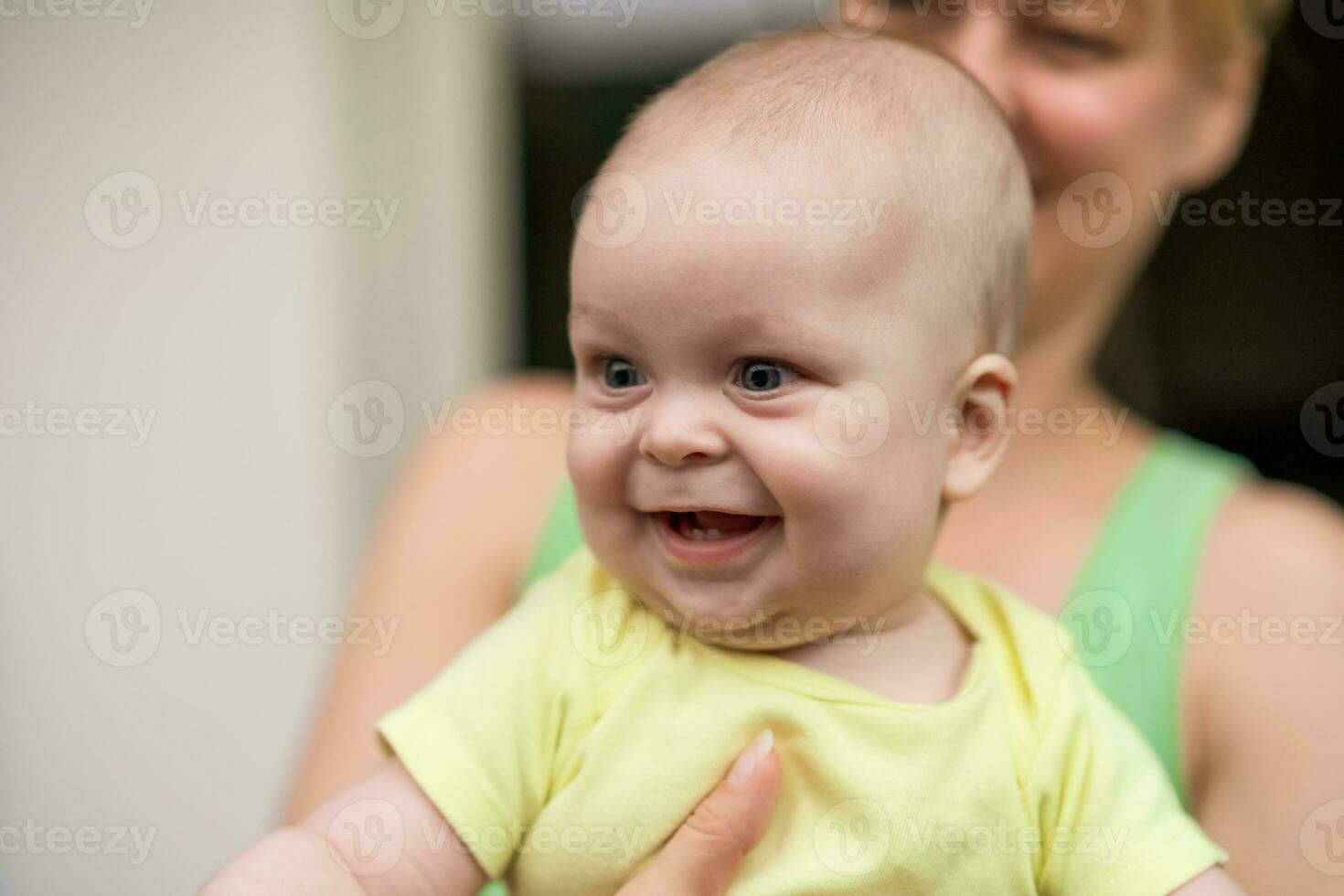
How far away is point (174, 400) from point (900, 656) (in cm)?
183

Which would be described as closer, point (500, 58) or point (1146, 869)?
point (1146, 869)

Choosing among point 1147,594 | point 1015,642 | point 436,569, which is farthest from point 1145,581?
point 436,569

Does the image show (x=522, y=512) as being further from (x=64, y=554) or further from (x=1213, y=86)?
(x=64, y=554)

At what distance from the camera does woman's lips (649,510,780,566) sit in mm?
754

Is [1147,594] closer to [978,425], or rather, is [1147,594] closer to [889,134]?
[978,425]

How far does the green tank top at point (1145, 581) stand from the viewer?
1.07m

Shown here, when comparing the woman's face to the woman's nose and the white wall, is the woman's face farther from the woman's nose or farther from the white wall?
the white wall

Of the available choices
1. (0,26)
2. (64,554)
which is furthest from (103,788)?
(0,26)

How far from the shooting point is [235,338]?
2.30 m

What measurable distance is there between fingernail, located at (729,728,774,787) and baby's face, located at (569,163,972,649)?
0.20ft

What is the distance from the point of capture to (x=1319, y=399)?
249 centimetres

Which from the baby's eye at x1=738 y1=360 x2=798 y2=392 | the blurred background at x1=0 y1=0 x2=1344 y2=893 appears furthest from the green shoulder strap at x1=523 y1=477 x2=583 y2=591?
the blurred background at x1=0 y1=0 x2=1344 y2=893

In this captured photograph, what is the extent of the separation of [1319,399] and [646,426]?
2199 millimetres

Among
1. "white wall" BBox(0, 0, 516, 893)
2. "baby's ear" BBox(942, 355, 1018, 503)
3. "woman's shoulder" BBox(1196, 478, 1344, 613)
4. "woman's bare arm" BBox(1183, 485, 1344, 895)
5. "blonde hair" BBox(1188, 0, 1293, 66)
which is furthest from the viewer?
"white wall" BBox(0, 0, 516, 893)
